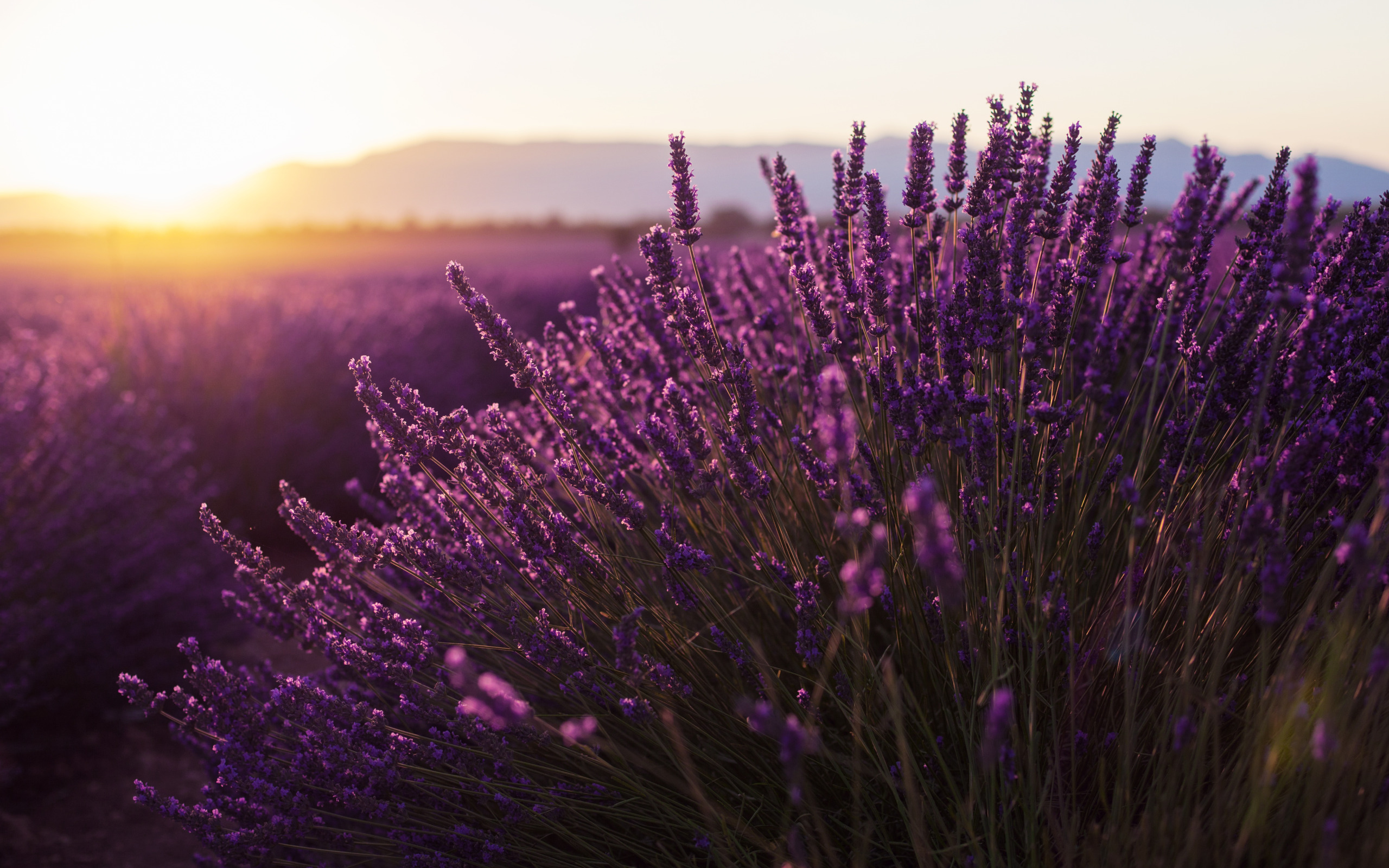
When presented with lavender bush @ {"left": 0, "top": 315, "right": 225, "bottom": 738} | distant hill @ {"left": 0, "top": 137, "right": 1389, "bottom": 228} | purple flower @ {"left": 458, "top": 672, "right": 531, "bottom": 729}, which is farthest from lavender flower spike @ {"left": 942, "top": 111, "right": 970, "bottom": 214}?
distant hill @ {"left": 0, "top": 137, "right": 1389, "bottom": 228}

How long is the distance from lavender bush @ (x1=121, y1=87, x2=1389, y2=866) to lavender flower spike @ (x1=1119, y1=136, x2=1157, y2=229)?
0.01 meters

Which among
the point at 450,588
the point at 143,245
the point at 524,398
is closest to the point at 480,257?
the point at 524,398

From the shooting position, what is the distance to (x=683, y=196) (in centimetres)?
173

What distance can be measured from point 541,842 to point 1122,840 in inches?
38.6

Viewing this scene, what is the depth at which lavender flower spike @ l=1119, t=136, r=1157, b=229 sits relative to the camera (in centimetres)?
180

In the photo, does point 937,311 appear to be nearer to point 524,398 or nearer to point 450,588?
point 450,588

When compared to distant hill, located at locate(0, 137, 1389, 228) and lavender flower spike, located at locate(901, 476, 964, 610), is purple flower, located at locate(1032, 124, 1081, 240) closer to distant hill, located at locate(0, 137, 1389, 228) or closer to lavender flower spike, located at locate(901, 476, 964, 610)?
lavender flower spike, located at locate(901, 476, 964, 610)

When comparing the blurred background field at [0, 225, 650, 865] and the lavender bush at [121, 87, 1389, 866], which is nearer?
the lavender bush at [121, 87, 1389, 866]

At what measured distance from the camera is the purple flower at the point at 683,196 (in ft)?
5.54

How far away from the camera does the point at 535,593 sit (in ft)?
6.46

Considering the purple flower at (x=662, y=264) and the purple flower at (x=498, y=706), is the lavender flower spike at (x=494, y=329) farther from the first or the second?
the purple flower at (x=498, y=706)

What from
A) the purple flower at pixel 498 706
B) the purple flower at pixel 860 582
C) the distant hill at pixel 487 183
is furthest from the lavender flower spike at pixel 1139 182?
the distant hill at pixel 487 183

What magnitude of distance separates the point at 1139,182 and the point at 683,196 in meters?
0.97

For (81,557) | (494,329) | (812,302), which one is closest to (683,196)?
(812,302)
